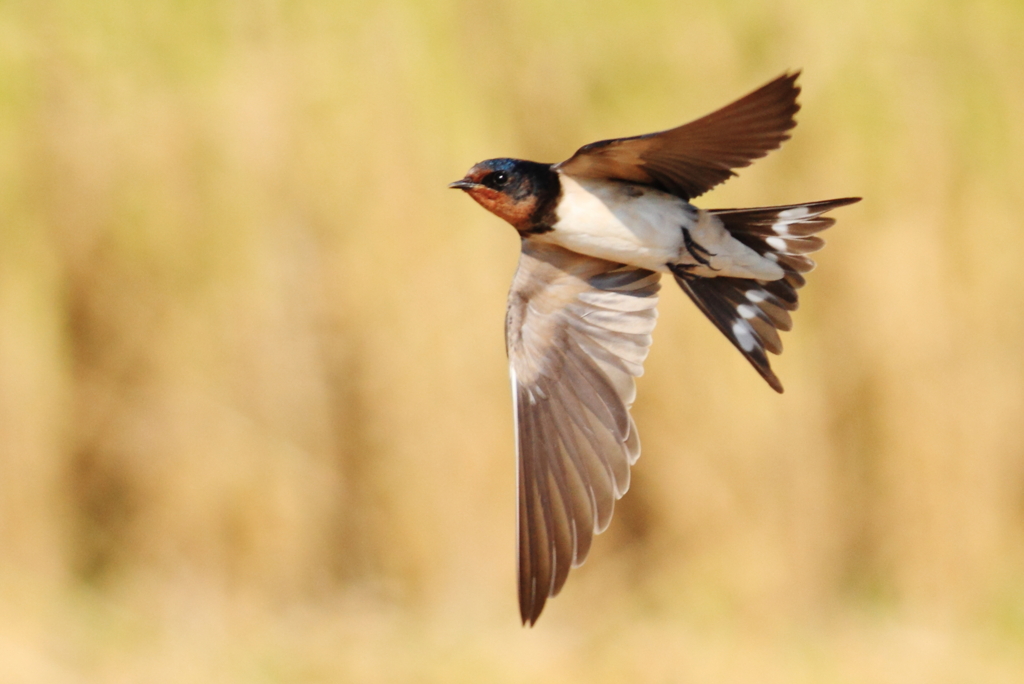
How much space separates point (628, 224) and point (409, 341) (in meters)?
1.72

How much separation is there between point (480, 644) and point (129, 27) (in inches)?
80.8

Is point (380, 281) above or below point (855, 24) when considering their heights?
below

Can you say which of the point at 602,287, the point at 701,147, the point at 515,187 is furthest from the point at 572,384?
the point at 701,147

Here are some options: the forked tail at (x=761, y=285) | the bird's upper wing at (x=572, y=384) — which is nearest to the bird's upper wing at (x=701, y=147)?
the forked tail at (x=761, y=285)

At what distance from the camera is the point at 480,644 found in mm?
3410

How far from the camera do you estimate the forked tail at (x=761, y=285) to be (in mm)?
1767

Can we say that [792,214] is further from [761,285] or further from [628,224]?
[628,224]

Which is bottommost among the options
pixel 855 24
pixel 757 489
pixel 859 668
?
pixel 859 668

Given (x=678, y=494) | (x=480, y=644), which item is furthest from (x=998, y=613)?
(x=480, y=644)

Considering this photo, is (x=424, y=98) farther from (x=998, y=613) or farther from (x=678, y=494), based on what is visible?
(x=998, y=613)

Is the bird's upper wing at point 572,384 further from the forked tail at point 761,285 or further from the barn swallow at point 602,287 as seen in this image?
the forked tail at point 761,285

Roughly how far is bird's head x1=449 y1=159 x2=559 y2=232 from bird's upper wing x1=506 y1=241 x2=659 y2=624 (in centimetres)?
19

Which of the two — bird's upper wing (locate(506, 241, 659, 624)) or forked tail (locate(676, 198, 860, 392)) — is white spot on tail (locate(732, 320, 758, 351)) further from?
bird's upper wing (locate(506, 241, 659, 624))

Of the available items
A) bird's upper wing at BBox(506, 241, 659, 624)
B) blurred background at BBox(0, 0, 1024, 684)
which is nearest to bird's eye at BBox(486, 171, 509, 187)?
bird's upper wing at BBox(506, 241, 659, 624)
